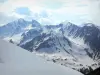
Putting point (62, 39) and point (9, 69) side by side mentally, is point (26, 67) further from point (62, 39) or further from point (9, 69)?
point (62, 39)

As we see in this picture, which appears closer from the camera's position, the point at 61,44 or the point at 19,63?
the point at 19,63

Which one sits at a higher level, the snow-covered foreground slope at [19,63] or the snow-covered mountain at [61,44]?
the snow-covered foreground slope at [19,63]

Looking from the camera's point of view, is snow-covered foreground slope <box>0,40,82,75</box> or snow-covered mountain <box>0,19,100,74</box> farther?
snow-covered mountain <box>0,19,100,74</box>

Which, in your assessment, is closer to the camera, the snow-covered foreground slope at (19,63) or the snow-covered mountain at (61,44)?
the snow-covered foreground slope at (19,63)

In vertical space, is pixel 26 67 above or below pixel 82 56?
above

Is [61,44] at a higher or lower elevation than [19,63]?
lower

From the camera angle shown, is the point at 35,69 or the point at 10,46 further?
the point at 10,46

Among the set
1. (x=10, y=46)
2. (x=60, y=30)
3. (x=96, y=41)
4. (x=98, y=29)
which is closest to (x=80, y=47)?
(x=96, y=41)

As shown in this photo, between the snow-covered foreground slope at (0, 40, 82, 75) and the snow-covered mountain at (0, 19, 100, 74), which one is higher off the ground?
the snow-covered foreground slope at (0, 40, 82, 75)
